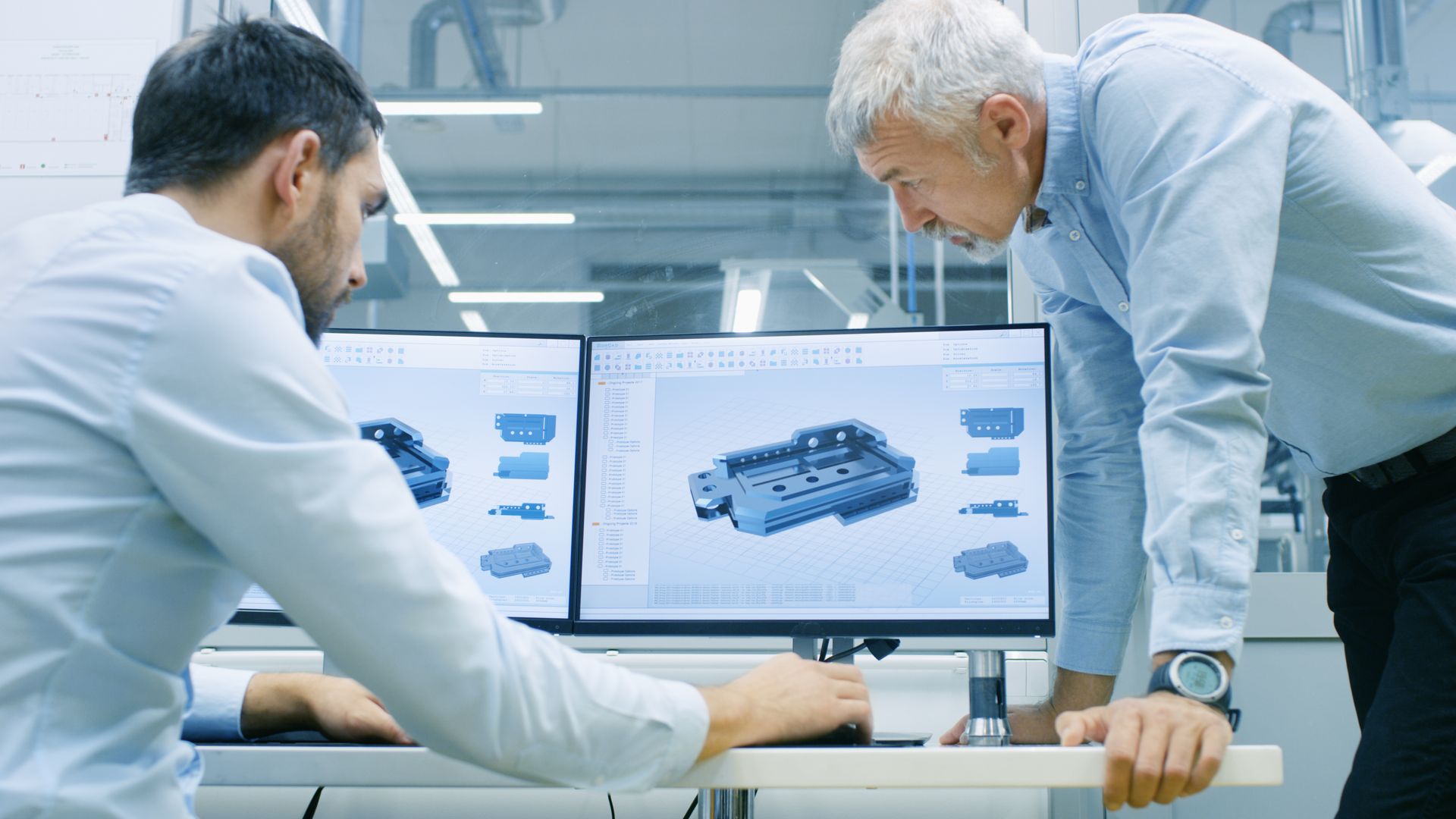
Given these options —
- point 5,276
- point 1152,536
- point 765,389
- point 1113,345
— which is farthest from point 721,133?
point 5,276

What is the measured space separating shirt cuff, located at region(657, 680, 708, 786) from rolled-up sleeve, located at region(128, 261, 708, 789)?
0.10 metres

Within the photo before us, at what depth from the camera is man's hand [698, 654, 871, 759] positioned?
2.71 feet

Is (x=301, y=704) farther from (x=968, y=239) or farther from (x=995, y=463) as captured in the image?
(x=968, y=239)

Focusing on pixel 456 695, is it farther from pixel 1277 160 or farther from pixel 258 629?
pixel 258 629

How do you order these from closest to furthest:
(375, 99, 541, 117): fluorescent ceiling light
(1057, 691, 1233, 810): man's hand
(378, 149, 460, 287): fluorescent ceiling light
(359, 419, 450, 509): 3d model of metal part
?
(1057, 691, 1233, 810): man's hand < (359, 419, 450, 509): 3d model of metal part < (378, 149, 460, 287): fluorescent ceiling light < (375, 99, 541, 117): fluorescent ceiling light

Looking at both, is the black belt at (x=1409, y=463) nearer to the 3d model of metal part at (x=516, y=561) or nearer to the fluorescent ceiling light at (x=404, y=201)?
the 3d model of metal part at (x=516, y=561)

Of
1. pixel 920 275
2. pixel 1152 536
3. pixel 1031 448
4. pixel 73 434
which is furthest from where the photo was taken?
pixel 920 275

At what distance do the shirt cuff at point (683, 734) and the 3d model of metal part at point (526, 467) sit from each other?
683mm

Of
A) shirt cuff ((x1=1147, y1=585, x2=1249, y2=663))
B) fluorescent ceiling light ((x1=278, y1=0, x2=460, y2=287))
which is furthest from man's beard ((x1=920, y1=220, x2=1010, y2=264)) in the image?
fluorescent ceiling light ((x1=278, y1=0, x2=460, y2=287))

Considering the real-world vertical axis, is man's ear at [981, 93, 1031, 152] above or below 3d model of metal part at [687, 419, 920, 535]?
above

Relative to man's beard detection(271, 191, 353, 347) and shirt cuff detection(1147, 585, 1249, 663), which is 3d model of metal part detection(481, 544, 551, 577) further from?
shirt cuff detection(1147, 585, 1249, 663)

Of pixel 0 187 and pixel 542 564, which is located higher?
pixel 0 187

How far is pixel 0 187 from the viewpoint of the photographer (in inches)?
72.6

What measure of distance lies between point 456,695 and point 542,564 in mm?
728
